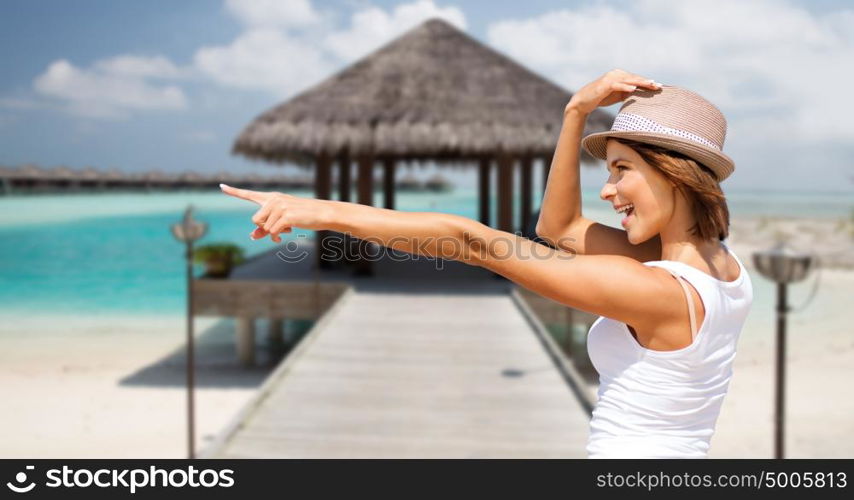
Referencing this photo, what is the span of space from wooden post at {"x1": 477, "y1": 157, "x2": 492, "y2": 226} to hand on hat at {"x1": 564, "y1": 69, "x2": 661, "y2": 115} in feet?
39.9

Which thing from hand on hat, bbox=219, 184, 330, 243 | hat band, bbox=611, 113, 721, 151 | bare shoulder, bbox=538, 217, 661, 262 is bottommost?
bare shoulder, bbox=538, 217, 661, 262

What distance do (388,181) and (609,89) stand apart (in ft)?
37.1

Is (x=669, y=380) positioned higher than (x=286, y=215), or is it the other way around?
(x=286, y=215)

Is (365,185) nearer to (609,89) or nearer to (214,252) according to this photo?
(214,252)

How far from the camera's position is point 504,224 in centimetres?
966

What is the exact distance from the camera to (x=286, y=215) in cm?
79

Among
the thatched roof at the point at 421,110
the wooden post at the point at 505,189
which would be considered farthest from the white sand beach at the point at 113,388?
the wooden post at the point at 505,189

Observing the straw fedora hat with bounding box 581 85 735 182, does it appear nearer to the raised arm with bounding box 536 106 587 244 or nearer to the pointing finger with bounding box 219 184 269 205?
the raised arm with bounding box 536 106 587 244

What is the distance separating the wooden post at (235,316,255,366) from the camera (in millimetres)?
10242

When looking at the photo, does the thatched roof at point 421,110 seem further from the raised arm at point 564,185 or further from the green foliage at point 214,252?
the raised arm at point 564,185

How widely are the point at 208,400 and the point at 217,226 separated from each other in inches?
1601

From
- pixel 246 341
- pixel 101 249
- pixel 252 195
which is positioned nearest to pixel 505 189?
pixel 246 341
